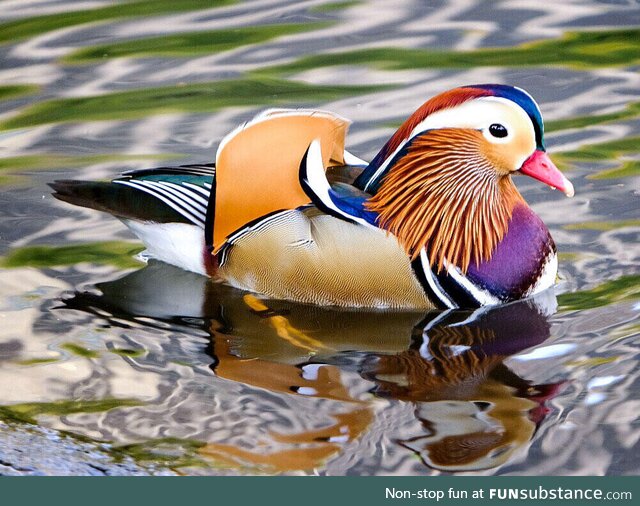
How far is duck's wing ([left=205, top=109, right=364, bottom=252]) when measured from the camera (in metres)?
5.36

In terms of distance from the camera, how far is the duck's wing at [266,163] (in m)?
5.36

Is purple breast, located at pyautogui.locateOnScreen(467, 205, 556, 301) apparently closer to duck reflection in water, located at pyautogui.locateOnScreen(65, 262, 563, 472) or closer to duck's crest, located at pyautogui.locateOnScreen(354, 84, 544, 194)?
duck reflection in water, located at pyautogui.locateOnScreen(65, 262, 563, 472)

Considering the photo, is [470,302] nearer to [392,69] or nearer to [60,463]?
[60,463]

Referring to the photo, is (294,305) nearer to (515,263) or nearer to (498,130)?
(515,263)

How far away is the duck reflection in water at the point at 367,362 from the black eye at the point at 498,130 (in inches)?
29.5

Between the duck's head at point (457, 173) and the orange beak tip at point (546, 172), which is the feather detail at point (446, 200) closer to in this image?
the duck's head at point (457, 173)

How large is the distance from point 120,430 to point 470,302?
172 centimetres

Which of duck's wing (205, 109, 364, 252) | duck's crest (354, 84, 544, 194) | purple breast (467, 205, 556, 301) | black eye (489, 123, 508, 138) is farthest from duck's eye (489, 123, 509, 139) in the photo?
duck's wing (205, 109, 364, 252)

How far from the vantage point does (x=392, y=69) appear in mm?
8039

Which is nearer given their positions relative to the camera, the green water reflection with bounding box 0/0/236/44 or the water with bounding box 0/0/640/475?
the water with bounding box 0/0/640/475

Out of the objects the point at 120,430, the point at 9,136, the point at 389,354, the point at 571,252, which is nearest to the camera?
the point at 120,430

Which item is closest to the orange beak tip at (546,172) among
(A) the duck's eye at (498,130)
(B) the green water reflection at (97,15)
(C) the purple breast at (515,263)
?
(A) the duck's eye at (498,130)

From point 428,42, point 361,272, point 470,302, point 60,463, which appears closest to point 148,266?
point 361,272

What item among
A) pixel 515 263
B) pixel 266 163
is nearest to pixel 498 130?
pixel 515 263
